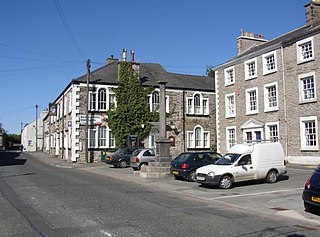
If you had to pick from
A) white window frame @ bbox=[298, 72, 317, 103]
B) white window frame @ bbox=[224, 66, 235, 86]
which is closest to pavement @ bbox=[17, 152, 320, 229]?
white window frame @ bbox=[298, 72, 317, 103]

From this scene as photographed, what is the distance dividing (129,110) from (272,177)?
1893 centimetres

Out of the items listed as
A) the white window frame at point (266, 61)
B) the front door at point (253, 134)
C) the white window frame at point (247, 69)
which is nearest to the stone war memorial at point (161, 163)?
the front door at point (253, 134)

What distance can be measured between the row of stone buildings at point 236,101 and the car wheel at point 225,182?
14.3 feet

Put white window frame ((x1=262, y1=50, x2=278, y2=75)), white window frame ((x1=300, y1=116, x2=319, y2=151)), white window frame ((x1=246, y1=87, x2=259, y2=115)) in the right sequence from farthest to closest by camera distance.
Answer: white window frame ((x1=246, y1=87, x2=259, y2=115)) → white window frame ((x1=262, y1=50, x2=278, y2=75)) → white window frame ((x1=300, y1=116, x2=319, y2=151))

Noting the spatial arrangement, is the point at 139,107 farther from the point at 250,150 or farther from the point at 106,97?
the point at 250,150

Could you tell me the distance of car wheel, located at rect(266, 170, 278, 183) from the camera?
15981mm

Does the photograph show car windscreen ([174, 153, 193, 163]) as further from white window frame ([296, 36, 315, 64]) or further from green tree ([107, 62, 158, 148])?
green tree ([107, 62, 158, 148])

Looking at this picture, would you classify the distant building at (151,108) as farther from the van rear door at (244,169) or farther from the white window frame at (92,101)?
the van rear door at (244,169)

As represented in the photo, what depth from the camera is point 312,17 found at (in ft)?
86.3

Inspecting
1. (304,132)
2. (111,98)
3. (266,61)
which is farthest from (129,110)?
(304,132)

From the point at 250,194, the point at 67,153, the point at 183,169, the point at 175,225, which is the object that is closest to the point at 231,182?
the point at 250,194

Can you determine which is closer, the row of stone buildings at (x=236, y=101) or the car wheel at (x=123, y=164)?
the row of stone buildings at (x=236, y=101)

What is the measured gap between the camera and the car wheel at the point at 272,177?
629 inches

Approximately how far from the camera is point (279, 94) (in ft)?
84.4
